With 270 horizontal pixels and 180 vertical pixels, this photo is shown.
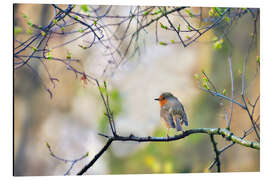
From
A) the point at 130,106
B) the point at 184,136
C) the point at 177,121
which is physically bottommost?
the point at 184,136

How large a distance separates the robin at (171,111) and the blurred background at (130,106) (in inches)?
1.9

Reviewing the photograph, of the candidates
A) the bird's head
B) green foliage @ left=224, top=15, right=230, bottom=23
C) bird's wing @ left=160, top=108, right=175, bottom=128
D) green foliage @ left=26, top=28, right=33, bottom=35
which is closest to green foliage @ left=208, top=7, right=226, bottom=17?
green foliage @ left=224, top=15, right=230, bottom=23

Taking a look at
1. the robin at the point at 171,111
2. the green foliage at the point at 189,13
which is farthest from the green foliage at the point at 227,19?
the robin at the point at 171,111

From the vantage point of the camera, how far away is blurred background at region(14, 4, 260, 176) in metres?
2.79

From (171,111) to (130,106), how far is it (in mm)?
332

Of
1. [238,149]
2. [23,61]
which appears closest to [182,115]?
[238,149]

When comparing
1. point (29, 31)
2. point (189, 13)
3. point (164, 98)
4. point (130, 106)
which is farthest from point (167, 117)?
point (29, 31)

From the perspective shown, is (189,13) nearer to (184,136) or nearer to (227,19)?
(227,19)

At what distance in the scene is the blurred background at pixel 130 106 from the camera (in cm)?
279

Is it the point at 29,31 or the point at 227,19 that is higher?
the point at 227,19

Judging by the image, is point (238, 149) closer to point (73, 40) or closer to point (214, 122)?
point (214, 122)

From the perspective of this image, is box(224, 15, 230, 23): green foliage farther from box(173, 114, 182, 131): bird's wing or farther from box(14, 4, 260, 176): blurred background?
box(173, 114, 182, 131): bird's wing

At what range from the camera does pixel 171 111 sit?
2895 millimetres
